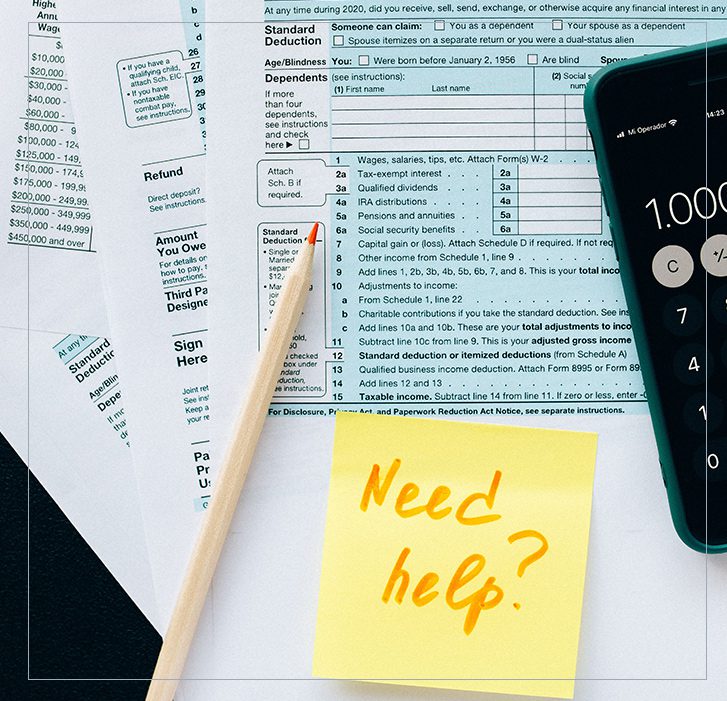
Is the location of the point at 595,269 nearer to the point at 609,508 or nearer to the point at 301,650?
the point at 609,508

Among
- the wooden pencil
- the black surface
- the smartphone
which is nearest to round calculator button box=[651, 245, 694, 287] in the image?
the smartphone

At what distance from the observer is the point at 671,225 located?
1.11 ft

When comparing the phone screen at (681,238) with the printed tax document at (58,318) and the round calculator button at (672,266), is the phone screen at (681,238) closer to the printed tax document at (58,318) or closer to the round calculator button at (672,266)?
the round calculator button at (672,266)

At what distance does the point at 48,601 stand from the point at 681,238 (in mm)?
332

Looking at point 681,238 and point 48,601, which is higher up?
point 681,238

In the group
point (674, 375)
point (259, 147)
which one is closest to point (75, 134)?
point (259, 147)

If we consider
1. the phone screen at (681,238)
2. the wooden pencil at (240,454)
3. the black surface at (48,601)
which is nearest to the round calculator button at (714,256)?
the phone screen at (681,238)

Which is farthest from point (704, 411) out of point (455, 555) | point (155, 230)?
point (155, 230)

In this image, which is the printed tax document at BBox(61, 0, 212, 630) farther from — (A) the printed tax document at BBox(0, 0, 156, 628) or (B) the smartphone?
(B) the smartphone

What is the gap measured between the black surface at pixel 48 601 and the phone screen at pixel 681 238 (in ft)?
0.88

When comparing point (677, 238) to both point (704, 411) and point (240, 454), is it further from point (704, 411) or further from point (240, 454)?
point (240, 454)

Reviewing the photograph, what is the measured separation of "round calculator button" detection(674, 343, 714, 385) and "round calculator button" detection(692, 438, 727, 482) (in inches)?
1.1

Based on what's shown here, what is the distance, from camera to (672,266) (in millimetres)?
339

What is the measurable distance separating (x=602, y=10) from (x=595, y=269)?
0.12 meters
